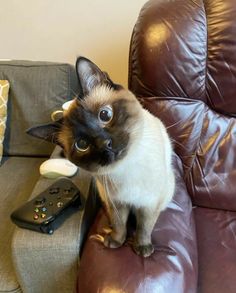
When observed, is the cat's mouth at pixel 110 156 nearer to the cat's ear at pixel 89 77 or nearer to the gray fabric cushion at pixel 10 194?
the cat's ear at pixel 89 77

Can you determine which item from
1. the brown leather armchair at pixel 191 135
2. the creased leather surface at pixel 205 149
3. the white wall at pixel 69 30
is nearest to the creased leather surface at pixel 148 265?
the brown leather armchair at pixel 191 135

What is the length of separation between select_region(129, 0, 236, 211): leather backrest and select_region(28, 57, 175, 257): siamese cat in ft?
0.77

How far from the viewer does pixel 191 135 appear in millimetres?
1205

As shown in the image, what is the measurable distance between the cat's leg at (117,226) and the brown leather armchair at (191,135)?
24 mm

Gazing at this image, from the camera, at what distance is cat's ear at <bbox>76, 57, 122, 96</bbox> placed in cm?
78

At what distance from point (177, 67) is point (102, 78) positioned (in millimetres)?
387

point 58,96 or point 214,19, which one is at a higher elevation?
point 214,19

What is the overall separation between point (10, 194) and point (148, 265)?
72cm

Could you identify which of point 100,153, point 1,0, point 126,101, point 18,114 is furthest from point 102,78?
point 1,0

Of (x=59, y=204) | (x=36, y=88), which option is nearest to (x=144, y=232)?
(x=59, y=204)

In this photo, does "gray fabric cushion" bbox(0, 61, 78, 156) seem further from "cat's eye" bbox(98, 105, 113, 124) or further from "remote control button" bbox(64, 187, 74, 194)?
"cat's eye" bbox(98, 105, 113, 124)

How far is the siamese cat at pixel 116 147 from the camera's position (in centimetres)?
80

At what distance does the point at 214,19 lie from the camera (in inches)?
44.1

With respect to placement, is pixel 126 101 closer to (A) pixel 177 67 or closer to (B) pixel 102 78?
(B) pixel 102 78
